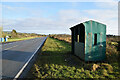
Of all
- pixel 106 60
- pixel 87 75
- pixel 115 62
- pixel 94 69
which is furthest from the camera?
pixel 106 60

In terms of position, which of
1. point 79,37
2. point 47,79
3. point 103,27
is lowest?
point 47,79

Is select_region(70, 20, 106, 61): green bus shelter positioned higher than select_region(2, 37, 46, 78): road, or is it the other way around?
select_region(70, 20, 106, 61): green bus shelter

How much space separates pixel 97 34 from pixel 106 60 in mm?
2122

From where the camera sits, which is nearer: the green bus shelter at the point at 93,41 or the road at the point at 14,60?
the road at the point at 14,60

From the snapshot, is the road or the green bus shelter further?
the green bus shelter

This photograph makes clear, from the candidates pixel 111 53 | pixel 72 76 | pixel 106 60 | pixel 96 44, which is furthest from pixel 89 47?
pixel 72 76

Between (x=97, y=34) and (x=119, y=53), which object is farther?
(x=119, y=53)

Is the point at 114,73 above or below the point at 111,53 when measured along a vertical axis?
below

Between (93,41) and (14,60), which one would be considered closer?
(93,41)

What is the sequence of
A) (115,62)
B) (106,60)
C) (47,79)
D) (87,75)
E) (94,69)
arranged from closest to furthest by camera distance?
(47,79) → (87,75) → (94,69) → (115,62) → (106,60)

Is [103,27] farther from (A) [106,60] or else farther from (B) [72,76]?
(B) [72,76]

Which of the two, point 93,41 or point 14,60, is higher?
point 93,41

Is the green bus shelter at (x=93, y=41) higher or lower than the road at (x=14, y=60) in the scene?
higher

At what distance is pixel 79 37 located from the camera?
1127cm
